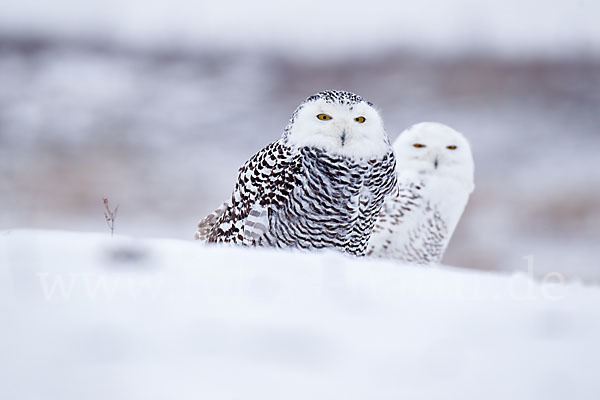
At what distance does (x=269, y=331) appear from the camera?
4.14ft

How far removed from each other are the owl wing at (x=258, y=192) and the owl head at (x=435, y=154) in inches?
50.6

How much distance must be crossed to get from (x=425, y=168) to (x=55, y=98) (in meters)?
7.88

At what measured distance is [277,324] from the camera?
128cm

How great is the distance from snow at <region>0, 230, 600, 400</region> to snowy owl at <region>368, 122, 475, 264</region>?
Result: 209 centimetres

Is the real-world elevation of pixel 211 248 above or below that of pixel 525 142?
below

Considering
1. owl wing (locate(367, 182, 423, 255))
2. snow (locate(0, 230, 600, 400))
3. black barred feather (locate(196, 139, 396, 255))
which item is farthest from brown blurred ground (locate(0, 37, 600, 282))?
snow (locate(0, 230, 600, 400))

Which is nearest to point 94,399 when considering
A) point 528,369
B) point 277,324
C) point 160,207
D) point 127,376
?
point 127,376

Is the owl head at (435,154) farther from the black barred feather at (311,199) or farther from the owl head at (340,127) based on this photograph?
the owl head at (340,127)

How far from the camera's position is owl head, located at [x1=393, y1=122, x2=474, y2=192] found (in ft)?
12.2

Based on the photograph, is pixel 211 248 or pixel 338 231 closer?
pixel 211 248

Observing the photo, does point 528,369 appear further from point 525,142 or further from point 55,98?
point 55,98

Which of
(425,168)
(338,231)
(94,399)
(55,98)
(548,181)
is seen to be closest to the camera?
(94,399)

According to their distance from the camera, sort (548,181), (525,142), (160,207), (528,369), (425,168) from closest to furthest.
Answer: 1. (528,369)
2. (425,168)
3. (160,207)
4. (548,181)
5. (525,142)

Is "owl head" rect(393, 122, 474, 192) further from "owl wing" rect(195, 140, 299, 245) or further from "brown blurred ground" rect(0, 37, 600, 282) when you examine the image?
"brown blurred ground" rect(0, 37, 600, 282)
